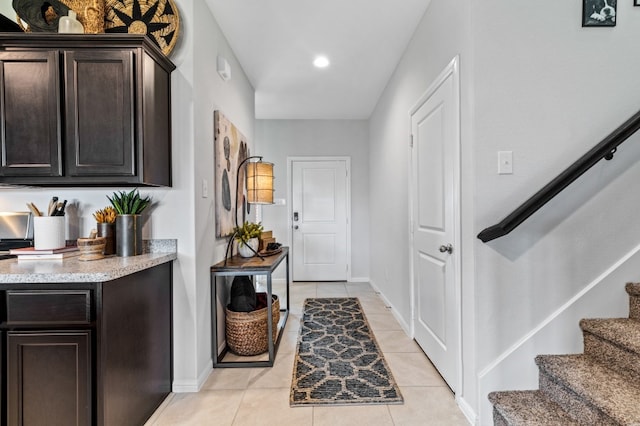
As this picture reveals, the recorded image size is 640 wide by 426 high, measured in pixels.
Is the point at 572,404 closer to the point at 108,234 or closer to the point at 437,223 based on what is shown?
the point at 437,223

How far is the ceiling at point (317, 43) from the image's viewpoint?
2.34m

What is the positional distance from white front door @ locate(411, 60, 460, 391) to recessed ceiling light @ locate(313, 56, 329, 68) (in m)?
1.07

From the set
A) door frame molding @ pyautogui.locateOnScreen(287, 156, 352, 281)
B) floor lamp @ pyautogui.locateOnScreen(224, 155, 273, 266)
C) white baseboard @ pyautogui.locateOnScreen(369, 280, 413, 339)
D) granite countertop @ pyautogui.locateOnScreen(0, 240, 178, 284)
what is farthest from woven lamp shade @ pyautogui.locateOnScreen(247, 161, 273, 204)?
door frame molding @ pyautogui.locateOnScreen(287, 156, 352, 281)

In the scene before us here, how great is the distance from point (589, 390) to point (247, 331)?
2040 millimetres

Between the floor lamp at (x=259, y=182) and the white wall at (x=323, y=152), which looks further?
the white wall at (x=323, y=152)

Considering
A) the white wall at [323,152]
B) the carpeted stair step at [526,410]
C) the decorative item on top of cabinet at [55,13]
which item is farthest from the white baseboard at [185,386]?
the white wall at [323,152]

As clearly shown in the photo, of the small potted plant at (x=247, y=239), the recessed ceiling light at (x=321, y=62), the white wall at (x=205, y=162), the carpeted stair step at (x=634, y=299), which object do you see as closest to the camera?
the carpeted stair step at (x=634, y=299)

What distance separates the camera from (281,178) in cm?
509

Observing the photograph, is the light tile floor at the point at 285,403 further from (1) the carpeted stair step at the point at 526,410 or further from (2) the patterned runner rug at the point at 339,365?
(1) the carpeted stair step at the point at 526,410

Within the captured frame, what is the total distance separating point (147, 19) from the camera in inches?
78.9

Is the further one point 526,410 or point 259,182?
point 259,182

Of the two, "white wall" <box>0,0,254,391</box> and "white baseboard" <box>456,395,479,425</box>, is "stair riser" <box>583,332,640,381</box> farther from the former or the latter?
"white wall" <box>0,0,254,391</box>

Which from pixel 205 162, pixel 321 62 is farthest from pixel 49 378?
pixel 321 62

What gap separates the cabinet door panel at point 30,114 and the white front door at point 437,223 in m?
2.23
